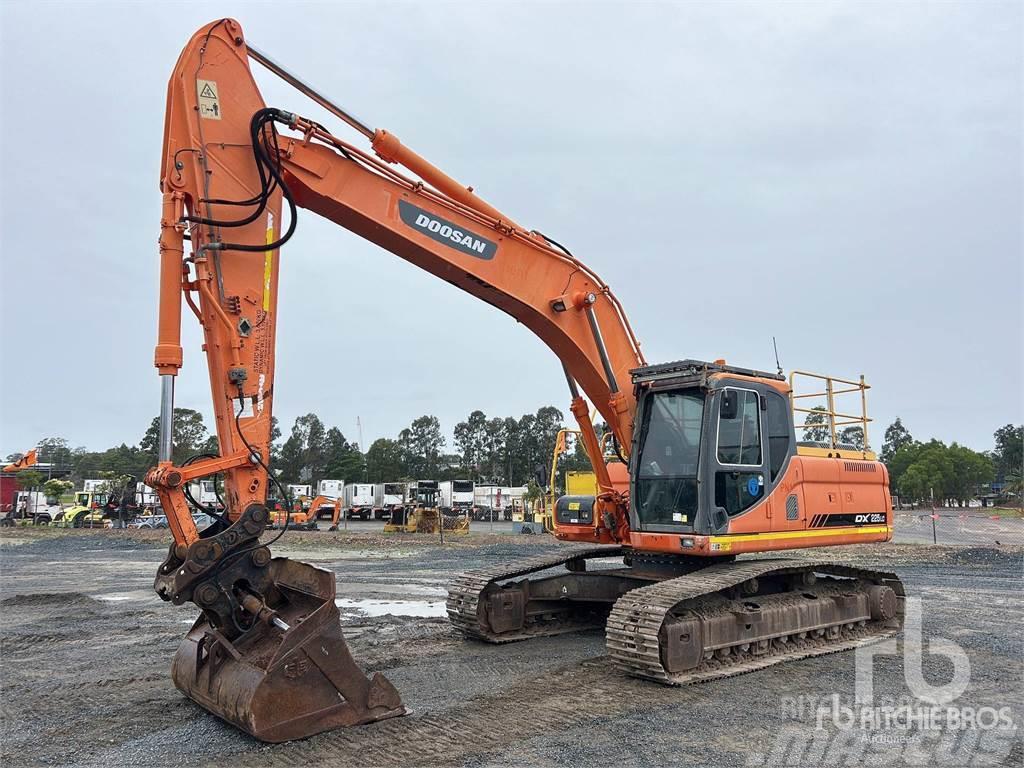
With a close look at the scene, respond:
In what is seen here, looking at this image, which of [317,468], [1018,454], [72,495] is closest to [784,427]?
[72,495]

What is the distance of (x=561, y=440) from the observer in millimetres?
10422

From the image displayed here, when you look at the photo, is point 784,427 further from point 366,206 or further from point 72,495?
point 72,495

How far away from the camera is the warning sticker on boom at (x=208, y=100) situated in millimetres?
6266

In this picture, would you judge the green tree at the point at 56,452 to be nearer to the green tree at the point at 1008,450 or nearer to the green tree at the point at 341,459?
Answer: the green tree at the point at 341,459

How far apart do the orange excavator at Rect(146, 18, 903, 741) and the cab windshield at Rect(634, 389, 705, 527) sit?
0.02 metres

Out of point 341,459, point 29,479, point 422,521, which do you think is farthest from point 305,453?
point 422,521

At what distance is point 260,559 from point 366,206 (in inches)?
124

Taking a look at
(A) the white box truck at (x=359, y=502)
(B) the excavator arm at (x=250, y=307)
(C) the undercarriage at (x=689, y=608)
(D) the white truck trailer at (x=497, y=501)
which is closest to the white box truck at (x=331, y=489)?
(A) the white box truck at (x=359, y=502)

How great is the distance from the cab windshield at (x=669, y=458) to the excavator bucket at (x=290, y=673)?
3.54 m

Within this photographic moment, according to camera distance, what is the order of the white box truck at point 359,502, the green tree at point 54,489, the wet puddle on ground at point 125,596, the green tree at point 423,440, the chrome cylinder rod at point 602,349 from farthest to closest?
the green tree at point 423,440 < the white box truck at point 359,502 < the green tree at point 54,489 < the wet puddle on ground at point 125,596 < the chrome cylinder rod at point 602,349

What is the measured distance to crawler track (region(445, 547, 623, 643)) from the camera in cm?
891

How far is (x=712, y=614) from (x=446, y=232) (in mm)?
4536

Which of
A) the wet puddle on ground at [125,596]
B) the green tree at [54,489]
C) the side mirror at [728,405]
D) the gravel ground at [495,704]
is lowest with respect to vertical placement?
the wet puddle on ground at [125,596]

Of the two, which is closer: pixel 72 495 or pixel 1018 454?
pixel 72 495
